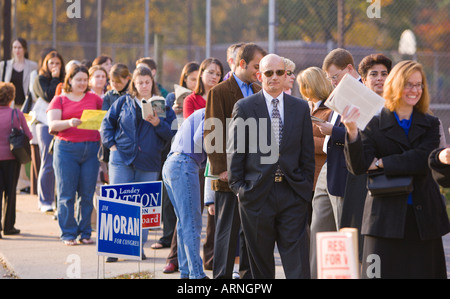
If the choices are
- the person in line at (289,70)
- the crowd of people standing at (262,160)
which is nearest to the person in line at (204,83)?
the crowd of people standing at (262,160)

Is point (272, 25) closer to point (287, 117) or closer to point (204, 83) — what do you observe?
point (204, 83)

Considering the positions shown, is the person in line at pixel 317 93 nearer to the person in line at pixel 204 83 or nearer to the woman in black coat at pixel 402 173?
the person in line at pixel 204 83

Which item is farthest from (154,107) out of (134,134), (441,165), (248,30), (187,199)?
(248,30)

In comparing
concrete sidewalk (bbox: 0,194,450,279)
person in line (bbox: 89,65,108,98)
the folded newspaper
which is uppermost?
person in line (bbox: 89,65,108,98)

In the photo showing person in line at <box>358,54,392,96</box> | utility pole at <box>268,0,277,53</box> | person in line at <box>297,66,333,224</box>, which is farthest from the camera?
utility pole at <box>268,0,277,53</box>

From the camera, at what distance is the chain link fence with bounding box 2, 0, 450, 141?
2497 cm

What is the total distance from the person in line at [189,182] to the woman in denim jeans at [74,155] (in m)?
2.59

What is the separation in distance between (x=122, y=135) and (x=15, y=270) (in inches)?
71.0

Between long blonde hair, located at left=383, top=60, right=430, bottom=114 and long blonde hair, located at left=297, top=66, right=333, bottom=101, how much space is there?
163cm

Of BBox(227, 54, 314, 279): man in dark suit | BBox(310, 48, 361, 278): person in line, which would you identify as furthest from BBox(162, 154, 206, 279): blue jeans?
BBox(227, 54, 314, 279): man in dark suit

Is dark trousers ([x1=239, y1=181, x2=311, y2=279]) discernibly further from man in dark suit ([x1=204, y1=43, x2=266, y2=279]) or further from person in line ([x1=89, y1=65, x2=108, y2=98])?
person in line ([x1=89, y1=65, x2=108, y2=98])

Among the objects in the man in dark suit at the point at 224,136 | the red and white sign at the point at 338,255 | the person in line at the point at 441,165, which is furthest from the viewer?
the man in dark suit at the point at 224,136

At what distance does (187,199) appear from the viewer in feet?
22.8

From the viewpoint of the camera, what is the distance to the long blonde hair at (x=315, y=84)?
6.84m
